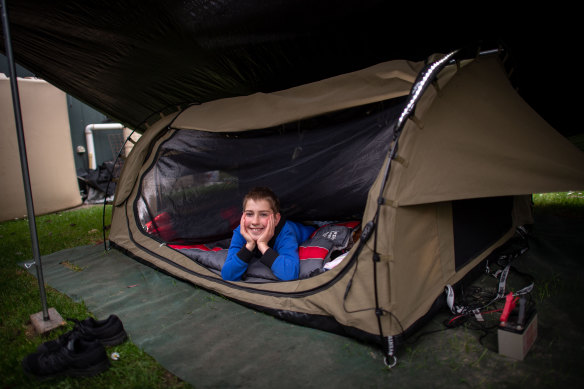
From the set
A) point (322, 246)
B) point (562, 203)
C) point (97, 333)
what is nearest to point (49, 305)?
point (97, 333)

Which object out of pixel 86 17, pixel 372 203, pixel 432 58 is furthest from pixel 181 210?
pixel 432 58

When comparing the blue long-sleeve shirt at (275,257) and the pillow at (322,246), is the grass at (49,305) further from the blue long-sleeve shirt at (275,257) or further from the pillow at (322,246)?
the pillow at (322,246)

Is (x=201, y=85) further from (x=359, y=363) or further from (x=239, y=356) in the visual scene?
(x=359, y=363)

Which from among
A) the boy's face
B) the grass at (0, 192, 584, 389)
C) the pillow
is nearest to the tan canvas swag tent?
the pillow

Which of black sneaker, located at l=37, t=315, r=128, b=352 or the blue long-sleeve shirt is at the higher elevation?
the blue long-sleeve shirt

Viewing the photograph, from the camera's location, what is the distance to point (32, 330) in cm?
215

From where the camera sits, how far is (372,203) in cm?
178

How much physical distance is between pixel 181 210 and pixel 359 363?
206cm

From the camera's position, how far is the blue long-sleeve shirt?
2248 mm

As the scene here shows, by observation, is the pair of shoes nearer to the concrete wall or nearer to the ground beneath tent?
the ground beneath tent

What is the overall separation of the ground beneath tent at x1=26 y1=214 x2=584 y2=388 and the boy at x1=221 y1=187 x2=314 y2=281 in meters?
0.27

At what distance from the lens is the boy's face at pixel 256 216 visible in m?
2.43

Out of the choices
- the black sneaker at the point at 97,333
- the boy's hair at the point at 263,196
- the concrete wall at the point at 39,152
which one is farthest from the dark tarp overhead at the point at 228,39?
the concrete wall at the point at 39,152

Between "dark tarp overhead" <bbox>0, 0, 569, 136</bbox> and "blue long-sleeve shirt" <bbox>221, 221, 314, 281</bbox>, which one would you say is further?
"blue long-sleeve shirt" <bbox>221, 221, 314, 281</bbox>
